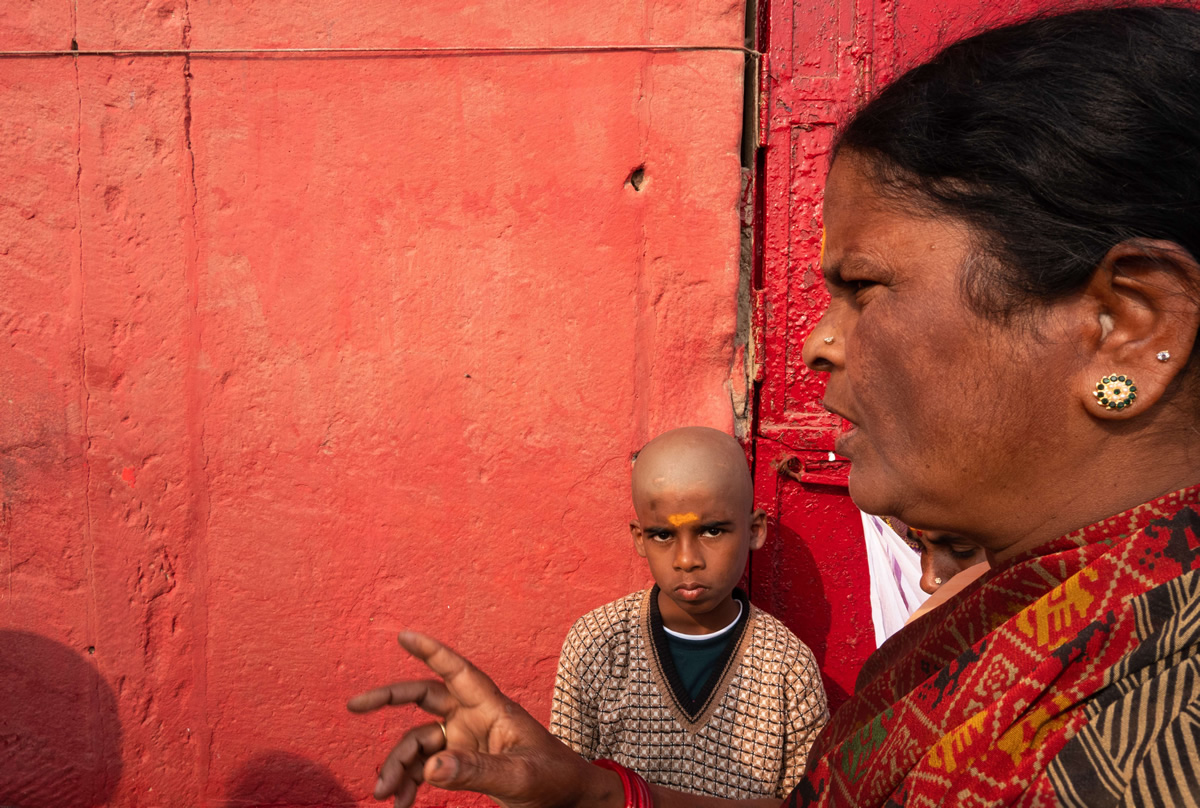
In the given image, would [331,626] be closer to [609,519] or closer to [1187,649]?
[609,519]

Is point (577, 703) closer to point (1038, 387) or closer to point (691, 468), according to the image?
point (691, 468)

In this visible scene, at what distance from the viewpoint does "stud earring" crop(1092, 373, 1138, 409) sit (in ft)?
2.85

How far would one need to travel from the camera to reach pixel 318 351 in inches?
107

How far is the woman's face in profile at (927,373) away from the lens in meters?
0.92

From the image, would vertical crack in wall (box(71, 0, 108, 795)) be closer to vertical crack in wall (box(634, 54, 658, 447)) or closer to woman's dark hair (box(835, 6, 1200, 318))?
vertical crack in wall (box(634, 54, 658, 447))

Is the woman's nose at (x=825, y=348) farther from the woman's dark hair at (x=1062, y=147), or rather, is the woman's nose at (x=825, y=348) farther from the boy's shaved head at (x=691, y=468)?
the boy's shaved head at (x=691, y=468)

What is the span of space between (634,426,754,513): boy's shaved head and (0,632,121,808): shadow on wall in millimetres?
1918

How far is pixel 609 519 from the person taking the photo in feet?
8.89

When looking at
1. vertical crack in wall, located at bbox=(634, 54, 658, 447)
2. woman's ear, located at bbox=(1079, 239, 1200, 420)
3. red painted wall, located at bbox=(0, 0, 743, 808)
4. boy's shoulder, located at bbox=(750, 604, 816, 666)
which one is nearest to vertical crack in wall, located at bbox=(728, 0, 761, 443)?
red painted wall, located at bbox=(0, 0, 743, 808)

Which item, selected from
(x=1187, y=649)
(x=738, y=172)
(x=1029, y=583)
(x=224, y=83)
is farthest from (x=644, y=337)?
(x=1187, y=649)

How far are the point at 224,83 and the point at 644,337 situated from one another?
1.51 metres

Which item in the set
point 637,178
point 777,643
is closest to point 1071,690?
point 777,643

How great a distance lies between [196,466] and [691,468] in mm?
1602

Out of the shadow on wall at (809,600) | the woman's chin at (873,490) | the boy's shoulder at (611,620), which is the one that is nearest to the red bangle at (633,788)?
the woman's chin at (873,490)
